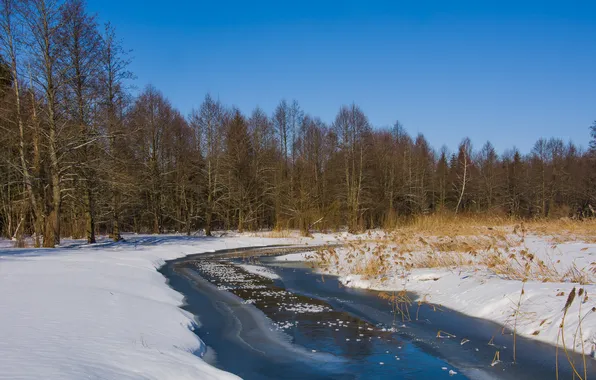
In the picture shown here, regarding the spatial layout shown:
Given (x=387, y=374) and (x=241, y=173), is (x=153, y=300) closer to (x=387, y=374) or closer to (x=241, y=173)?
(x=387, y=374)

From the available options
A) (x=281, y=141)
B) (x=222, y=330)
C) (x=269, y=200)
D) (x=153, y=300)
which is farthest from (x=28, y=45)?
(x=281, y=141)

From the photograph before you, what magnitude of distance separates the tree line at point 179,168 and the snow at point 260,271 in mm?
7115

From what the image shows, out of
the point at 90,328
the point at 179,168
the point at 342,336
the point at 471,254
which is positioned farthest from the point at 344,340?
the point at 179,168

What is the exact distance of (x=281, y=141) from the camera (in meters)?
43.8

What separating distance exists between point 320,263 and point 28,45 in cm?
1392

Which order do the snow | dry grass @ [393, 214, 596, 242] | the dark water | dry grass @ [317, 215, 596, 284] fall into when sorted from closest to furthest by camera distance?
the dark water < dry grass @ [317, 215, 596, 284] < dry grass @ [393, 214, 596, 242] < the snow

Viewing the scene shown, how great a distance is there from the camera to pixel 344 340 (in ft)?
20.1

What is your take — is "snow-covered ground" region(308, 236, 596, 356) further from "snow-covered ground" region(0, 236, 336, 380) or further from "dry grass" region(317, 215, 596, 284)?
"snow-covered ground" region(0, 236, 336, 380)

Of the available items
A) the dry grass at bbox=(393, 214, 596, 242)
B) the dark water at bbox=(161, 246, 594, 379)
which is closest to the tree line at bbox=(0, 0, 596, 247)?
the dry grass at bbox=(393, 214, 596, 242)

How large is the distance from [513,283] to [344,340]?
12.2 ft

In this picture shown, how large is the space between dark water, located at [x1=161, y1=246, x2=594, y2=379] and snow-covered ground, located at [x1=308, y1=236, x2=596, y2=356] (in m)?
0.40

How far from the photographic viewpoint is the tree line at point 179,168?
16734 mm

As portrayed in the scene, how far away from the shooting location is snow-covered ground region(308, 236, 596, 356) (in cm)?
593

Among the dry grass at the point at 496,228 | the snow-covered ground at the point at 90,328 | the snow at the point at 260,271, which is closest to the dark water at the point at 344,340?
the snow-covered ground at the point at 90,328
